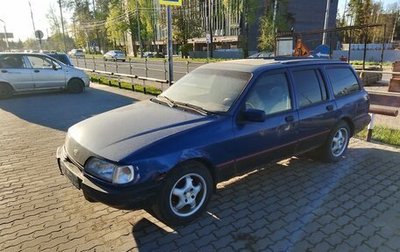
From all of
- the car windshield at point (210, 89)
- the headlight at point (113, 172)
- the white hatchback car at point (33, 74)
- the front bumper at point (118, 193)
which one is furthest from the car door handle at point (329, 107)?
the white hatchback car at point (33, 74)

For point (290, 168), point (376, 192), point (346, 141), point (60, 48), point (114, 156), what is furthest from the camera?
point (60, 48)

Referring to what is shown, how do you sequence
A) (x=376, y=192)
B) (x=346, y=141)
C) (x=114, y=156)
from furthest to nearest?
1. (x=346, y=141)
2. (x=376, y=192)
3. (x=114, y=156)

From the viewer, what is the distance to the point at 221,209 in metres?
3.73

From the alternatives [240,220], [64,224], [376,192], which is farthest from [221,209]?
[376,192]

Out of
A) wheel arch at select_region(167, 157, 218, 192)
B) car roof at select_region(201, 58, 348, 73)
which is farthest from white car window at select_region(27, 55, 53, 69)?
wheel arch at select_region(167, 157, 218, 192)

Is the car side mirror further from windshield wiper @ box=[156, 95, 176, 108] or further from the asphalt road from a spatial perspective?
the asphalt road

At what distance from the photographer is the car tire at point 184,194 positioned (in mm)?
3129

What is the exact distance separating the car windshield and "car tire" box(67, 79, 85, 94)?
928 cm

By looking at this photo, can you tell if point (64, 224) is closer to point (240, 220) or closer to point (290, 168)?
point (240, 220)

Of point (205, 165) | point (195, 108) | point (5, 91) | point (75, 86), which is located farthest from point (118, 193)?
point (75, 86)

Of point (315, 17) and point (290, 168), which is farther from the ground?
point (315, 17)

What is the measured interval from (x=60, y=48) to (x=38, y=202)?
3208 inches

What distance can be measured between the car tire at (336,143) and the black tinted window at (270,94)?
129 cm

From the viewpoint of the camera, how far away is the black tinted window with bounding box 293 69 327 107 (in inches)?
171
